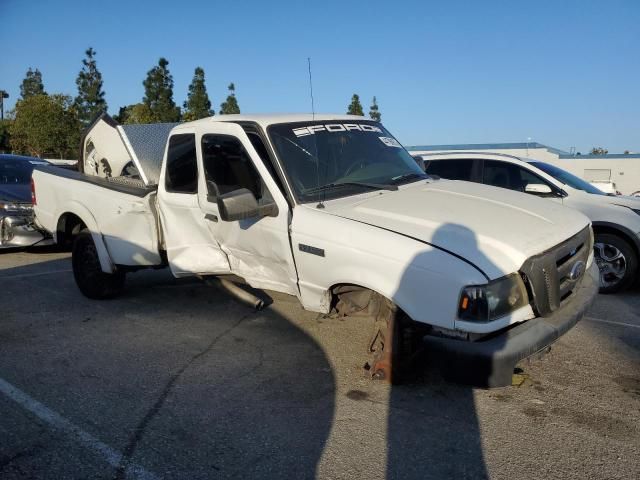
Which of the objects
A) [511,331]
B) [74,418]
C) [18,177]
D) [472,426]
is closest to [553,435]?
[472,426]

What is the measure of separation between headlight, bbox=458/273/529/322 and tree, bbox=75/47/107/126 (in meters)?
55.5

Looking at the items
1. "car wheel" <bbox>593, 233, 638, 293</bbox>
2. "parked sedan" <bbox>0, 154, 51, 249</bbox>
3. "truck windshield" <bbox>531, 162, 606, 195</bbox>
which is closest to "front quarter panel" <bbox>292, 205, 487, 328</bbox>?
"car wheel" <bbox>593, 233, 638, 293</bbox>

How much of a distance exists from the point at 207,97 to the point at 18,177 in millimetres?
37069

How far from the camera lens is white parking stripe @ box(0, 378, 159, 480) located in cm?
290

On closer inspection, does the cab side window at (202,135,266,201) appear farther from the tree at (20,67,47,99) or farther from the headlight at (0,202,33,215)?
the tree at (20,67,47,99)

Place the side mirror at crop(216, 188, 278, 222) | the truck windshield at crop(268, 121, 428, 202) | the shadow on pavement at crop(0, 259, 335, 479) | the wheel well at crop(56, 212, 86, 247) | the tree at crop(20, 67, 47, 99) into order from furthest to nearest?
the tree at crop(20, 67, 47, 99) < the wheel well at crop(56, 212, 86, 247) < the truck windshield at crop(268, 121, 428, 202) < the side mirror at crop(216, 188, 278, 222) < the shadow on pavement at crop(0, 259, 335, 479)

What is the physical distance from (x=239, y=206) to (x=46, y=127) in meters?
48.0

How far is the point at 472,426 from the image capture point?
3.35 meters

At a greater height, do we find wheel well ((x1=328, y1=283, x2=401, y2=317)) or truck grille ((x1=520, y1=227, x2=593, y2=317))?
truck grille ((x1=520, y1=227, x2=593, y2=317))

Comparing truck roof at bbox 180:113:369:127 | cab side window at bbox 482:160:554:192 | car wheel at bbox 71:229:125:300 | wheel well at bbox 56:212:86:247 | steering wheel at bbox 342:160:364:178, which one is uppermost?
truck roof at bbox 180:113:369:127

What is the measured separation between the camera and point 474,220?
12.0ft

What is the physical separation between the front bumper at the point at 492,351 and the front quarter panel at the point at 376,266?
0.51ft

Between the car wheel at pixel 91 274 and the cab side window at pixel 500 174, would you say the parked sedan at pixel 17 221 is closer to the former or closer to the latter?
the car wheel at pixel 91 274

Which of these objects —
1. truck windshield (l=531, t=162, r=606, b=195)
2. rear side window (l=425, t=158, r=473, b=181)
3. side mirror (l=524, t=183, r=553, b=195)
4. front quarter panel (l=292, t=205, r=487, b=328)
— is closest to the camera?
front quarter panel (l=292, t=205, r=487, b=328)
